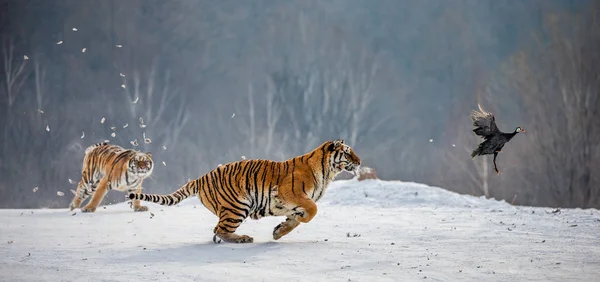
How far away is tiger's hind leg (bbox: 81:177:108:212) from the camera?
1160cm

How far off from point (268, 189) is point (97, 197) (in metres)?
5.61

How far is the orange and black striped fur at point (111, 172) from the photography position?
11375 millimetres

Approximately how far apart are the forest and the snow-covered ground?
16877mm

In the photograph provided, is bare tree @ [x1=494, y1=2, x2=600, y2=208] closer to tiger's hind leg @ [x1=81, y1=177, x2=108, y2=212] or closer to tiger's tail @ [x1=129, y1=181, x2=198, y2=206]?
tiger's hind leg @ [x1=81, y1=177, x2=108, y2=212]

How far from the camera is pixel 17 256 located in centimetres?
642

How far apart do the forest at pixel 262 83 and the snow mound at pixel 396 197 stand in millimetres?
12030

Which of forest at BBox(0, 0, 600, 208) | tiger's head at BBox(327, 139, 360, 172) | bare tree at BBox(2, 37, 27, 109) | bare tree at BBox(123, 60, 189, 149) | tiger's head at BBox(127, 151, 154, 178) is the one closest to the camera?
tiger's head at BBox(327, 139, 360, 172)

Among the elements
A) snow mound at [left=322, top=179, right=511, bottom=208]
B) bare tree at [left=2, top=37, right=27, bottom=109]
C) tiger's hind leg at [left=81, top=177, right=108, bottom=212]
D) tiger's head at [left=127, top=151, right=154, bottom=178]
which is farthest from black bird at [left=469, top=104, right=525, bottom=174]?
bare tree at [left=2, top=37, right=27, bottom=109]

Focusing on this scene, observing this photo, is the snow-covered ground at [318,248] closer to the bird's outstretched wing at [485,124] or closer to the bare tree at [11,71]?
the bird's outstretched wing at [485,124]

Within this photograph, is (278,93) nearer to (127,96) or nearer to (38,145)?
(127,96)

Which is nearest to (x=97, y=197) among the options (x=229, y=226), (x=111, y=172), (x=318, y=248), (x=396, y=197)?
(x=111, y=172)

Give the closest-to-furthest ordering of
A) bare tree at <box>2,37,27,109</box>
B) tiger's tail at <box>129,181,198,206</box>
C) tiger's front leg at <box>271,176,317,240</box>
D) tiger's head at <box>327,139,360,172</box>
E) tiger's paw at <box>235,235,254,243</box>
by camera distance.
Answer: tiger's front leg at <box>271,176,317,240</box> < tiger's tail at <box>129,181,198,206</box> < tiger's paw at <box>235,235,254,243</box> < tiger's head at <box>327,139,360,172</box> < bare tree at <box>2,37,27,109</box>

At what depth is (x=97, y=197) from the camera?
38.3 feet

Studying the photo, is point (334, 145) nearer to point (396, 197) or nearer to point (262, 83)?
point (396, 197)
